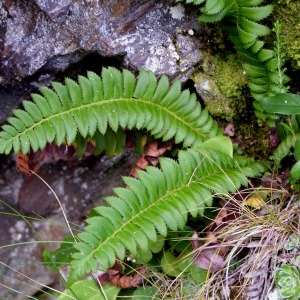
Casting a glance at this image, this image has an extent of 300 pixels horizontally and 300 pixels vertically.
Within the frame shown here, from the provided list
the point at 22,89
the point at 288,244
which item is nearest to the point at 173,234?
the point at 288,244

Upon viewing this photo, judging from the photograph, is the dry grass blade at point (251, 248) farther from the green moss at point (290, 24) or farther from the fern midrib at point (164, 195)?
the green moss at point (290, 24)

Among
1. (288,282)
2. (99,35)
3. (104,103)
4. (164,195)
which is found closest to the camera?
(288,282)

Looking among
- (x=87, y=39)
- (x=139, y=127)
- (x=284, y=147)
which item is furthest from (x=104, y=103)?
(x=284, y=147)

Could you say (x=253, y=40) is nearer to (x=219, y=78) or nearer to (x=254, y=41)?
(x=254, y=41)

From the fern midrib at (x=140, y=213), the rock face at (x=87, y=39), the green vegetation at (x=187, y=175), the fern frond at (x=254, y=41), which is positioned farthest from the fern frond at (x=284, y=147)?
the rock face at (x=87, y=39)

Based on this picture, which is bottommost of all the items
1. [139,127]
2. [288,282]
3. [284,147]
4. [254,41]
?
[288,282]

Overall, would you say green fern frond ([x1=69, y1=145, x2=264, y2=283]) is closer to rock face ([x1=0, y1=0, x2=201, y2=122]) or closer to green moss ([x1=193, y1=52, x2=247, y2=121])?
green moss ([x1=193, y1=52, x2=247, y2=121])

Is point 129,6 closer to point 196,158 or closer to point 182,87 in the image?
point 182,87

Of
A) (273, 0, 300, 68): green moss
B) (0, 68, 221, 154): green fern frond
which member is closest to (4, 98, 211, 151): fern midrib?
(0, 68, 221, 154): green fern frond
